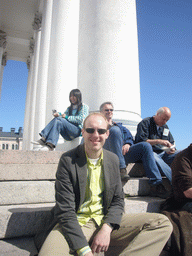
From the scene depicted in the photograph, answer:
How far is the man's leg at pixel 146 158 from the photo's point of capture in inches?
195

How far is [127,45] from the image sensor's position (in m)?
9.19

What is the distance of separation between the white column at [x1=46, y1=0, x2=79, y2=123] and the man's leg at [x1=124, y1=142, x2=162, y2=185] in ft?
19.1

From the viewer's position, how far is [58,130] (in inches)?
278

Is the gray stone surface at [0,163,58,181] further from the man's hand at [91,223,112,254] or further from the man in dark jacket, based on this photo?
the man in dark jacket

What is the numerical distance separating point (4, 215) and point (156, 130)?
4781mm

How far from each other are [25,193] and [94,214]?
183 cm

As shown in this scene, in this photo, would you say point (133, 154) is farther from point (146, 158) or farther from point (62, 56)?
point (62, 56)

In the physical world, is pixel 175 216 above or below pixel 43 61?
below

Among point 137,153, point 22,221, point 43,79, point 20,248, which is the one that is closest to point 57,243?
point 20,248

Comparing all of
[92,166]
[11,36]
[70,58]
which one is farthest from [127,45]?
[11,36]

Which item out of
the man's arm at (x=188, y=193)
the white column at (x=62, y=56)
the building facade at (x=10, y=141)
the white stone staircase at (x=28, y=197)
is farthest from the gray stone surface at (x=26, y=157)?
the building facade at (x=10, y=141)

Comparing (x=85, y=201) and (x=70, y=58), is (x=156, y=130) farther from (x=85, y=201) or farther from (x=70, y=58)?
(x=70, y=58)

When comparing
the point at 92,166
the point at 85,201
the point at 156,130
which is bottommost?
the point at 85,201

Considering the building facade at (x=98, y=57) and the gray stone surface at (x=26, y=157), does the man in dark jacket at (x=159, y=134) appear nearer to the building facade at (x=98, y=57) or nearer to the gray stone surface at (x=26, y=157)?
the building facade at (x=98, y=57)
